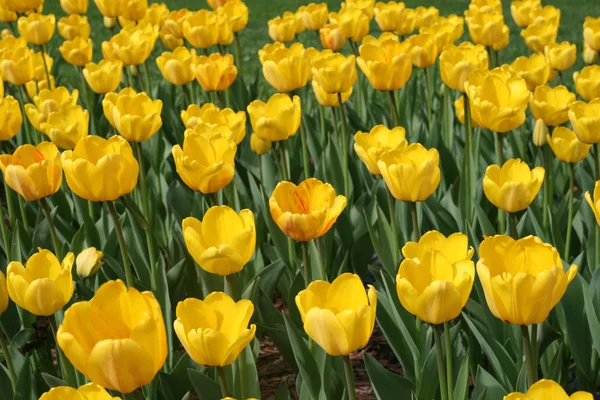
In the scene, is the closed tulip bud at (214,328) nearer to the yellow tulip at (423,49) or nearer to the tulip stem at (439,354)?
the tulip stem at (439,354)

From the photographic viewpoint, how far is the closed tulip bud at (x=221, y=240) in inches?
72.3

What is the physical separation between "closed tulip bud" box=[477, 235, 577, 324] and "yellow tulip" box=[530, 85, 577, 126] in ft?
4.30

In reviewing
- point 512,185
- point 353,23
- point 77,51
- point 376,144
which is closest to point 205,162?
point 376,144

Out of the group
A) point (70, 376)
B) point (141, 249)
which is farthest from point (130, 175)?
point (141, 249)

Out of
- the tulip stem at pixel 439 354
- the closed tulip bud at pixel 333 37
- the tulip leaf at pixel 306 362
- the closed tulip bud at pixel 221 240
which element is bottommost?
the tulip leaf at pixel 306 362

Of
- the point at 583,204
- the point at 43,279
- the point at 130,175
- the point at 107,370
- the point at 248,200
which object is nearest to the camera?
the point at 107,370

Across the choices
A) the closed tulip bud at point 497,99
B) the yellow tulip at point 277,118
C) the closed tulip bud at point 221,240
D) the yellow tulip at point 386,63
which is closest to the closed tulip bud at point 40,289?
the closed tulip bud at point 221,240

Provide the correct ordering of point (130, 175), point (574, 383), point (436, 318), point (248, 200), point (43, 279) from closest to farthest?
point (436, 318), point (43, 279), point (130, 175), point (574, 383), point (248, 200)

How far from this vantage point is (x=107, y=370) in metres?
1.40

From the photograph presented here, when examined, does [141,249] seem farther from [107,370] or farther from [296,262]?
[107,370]

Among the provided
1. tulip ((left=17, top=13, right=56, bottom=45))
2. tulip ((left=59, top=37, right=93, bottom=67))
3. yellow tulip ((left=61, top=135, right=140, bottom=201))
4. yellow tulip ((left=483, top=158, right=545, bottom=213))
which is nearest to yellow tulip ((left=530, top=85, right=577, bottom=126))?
yellow tulip ((left=483, top=158, right=545, bottom=213))

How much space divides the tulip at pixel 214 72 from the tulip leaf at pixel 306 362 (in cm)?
150

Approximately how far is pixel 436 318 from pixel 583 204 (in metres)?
1.55

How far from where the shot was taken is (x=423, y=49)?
3467 mm
